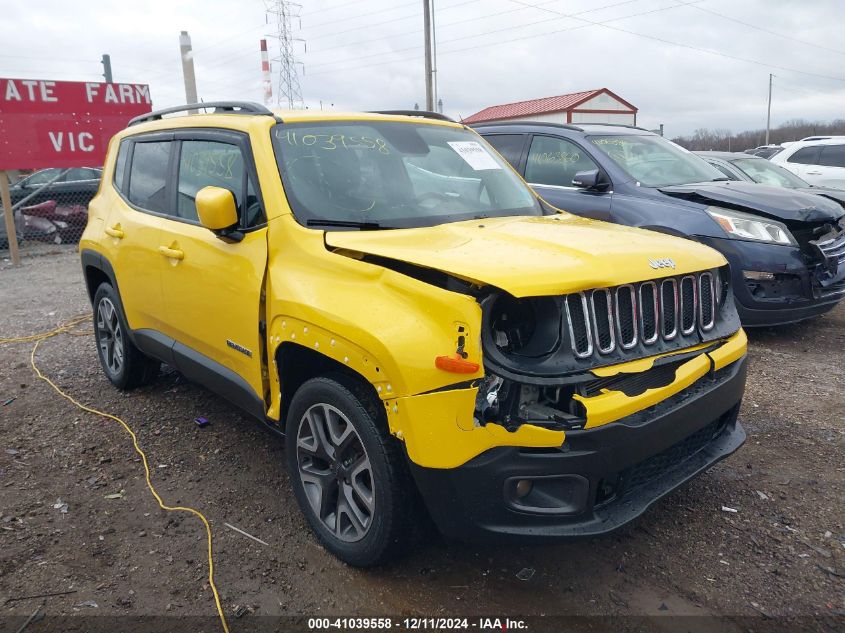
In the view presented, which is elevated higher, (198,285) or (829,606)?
(198,285)

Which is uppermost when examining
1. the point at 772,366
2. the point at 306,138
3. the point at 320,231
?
the point at 306,138

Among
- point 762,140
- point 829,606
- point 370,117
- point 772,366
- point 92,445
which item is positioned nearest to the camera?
point 829,606

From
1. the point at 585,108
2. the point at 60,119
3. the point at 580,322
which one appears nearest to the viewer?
the point at 580,322

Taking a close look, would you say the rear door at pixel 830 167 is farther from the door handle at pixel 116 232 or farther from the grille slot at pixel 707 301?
the door handle at pixel 116 232

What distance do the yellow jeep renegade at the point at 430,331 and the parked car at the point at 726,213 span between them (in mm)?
2360

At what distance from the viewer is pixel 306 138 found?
3438 millimetres

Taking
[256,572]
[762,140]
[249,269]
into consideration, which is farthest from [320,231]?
[762,140]

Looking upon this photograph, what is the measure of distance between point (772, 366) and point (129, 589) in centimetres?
471

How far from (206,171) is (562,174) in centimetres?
390

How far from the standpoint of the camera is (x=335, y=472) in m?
2.87

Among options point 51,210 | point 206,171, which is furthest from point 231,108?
point 51,210

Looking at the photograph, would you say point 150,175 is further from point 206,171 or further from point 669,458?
point 669,458

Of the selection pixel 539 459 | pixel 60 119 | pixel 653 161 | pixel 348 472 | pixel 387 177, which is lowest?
pixel 348 472

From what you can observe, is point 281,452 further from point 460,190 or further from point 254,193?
point 460,190
